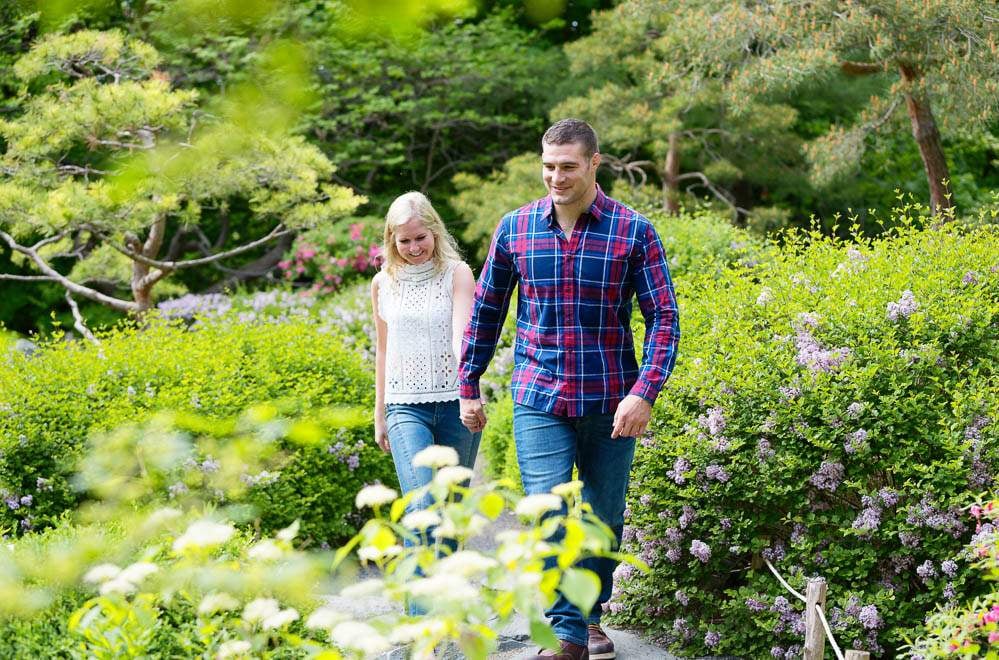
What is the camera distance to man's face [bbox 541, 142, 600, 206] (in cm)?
302

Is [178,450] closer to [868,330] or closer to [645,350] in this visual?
[645,350]

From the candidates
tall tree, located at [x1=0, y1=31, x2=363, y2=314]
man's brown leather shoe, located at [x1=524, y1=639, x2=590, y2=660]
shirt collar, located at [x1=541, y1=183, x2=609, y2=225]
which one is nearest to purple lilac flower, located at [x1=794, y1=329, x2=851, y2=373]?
shirt collar, located at [x1=541, y1=183, x2=609, y2=225]

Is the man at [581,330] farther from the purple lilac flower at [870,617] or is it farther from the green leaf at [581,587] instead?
the green leaf at [581,587]

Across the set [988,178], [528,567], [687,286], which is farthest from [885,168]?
[528,567]

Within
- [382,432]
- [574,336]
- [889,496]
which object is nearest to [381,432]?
[382,432]

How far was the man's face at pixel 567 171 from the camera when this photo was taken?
3023 mm

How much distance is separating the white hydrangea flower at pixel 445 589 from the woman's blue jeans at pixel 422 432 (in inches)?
69.6

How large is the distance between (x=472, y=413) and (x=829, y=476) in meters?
1.15

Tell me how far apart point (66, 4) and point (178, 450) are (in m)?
1.06

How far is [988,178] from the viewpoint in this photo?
14141 mm

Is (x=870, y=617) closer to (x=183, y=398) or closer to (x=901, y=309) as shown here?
(x=901, y=309)

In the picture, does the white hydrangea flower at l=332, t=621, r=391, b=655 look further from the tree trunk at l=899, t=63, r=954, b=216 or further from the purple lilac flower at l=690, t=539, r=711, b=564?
the tree trunk at l=899, t=63, r=954, b=216

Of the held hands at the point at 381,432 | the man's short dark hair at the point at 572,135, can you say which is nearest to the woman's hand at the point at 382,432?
the held hands at the point at 381,432

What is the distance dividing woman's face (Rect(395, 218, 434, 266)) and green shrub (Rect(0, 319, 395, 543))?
59.4 inches
